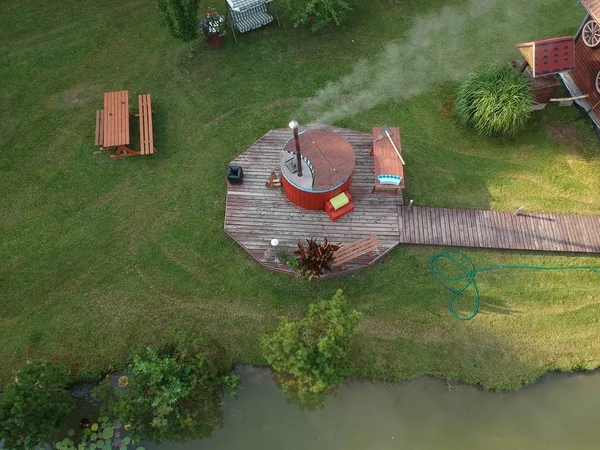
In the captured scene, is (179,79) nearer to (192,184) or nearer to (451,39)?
(192,184)

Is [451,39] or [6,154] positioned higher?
[6,154]

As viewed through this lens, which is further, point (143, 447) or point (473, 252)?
point (473, 252)

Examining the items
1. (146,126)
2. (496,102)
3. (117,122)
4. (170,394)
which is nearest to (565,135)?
(496,102)

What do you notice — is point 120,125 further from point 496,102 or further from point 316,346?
point 496,102

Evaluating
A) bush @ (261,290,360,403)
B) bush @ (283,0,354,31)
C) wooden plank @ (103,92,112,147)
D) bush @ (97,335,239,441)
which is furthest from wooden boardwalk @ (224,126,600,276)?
bush @ (283,0,354,31)

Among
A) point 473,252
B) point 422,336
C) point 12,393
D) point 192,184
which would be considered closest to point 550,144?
point 473,252
